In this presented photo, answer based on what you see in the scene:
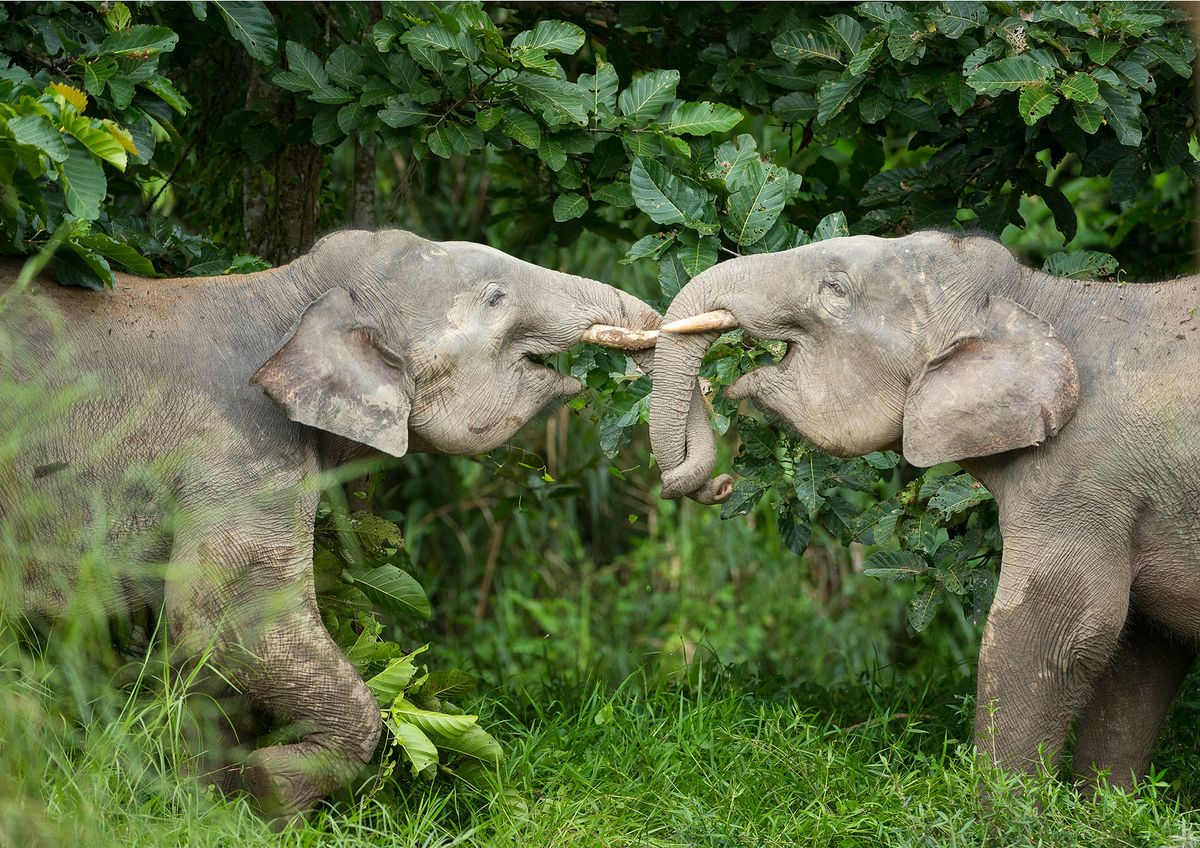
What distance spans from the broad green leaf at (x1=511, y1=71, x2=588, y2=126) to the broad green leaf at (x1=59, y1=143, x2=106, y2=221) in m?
1.59

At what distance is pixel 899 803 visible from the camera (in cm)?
475

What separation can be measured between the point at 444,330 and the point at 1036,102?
2.02 meters

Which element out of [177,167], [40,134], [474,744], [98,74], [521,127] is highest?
[40,134]

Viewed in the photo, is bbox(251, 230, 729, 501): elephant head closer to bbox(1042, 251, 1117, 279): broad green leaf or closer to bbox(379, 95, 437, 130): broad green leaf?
bbox(379, 95, 437, 130): broad green leaf

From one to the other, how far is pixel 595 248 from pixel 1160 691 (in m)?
4.76

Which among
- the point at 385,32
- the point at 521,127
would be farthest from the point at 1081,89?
the point at 385,32

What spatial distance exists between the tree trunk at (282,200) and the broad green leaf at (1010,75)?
2.82 meters

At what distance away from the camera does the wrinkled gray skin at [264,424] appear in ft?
15.3

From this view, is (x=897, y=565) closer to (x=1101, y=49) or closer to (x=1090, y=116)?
(x=1090, y=116)

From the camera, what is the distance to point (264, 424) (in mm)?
4785

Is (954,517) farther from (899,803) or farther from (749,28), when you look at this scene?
(749,28)

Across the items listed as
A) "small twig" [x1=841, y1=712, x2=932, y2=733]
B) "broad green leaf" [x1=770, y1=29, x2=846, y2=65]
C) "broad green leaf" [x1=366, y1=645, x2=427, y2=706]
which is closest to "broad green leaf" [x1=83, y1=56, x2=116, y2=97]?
"broad green leaf" [x1=366, y1=645, x2=427, y2=706]

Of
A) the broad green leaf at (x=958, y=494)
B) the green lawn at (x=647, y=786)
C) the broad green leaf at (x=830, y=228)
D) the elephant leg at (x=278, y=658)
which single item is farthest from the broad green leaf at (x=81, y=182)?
the broad green leaf at (x=958, y=494)

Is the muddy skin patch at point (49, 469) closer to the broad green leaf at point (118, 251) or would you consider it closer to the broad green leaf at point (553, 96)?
the broad green leaf at point (118, 251)
